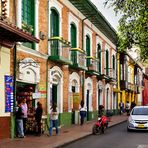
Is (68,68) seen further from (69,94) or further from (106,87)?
(106,87)

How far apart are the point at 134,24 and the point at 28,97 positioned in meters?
6.13

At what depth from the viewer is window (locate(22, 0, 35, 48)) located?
21.4 m

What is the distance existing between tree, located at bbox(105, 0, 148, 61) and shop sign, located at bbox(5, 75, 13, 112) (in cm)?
528

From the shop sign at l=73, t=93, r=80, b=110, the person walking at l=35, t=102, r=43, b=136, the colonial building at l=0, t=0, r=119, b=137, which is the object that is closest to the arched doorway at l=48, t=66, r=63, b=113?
the colonial building at l=0, t=0, r=119, b=137

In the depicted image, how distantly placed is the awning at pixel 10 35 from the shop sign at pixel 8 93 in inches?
54.9

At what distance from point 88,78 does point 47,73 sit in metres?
10.7

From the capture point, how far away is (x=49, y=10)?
80.1 feet

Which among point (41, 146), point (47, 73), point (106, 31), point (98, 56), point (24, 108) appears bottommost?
point (41, 146)

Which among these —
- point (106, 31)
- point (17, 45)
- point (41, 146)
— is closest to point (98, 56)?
point (106, 31)

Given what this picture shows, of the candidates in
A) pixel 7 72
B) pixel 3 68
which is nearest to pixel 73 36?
pixel 7 72

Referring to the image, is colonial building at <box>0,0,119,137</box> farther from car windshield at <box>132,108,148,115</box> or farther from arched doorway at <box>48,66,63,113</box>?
car windshield at <box>132,108,148,115</box>

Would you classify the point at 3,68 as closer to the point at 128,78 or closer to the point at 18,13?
the point at 18,13

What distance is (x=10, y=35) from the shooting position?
17750mm

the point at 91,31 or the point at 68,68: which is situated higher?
the point at 91,31
